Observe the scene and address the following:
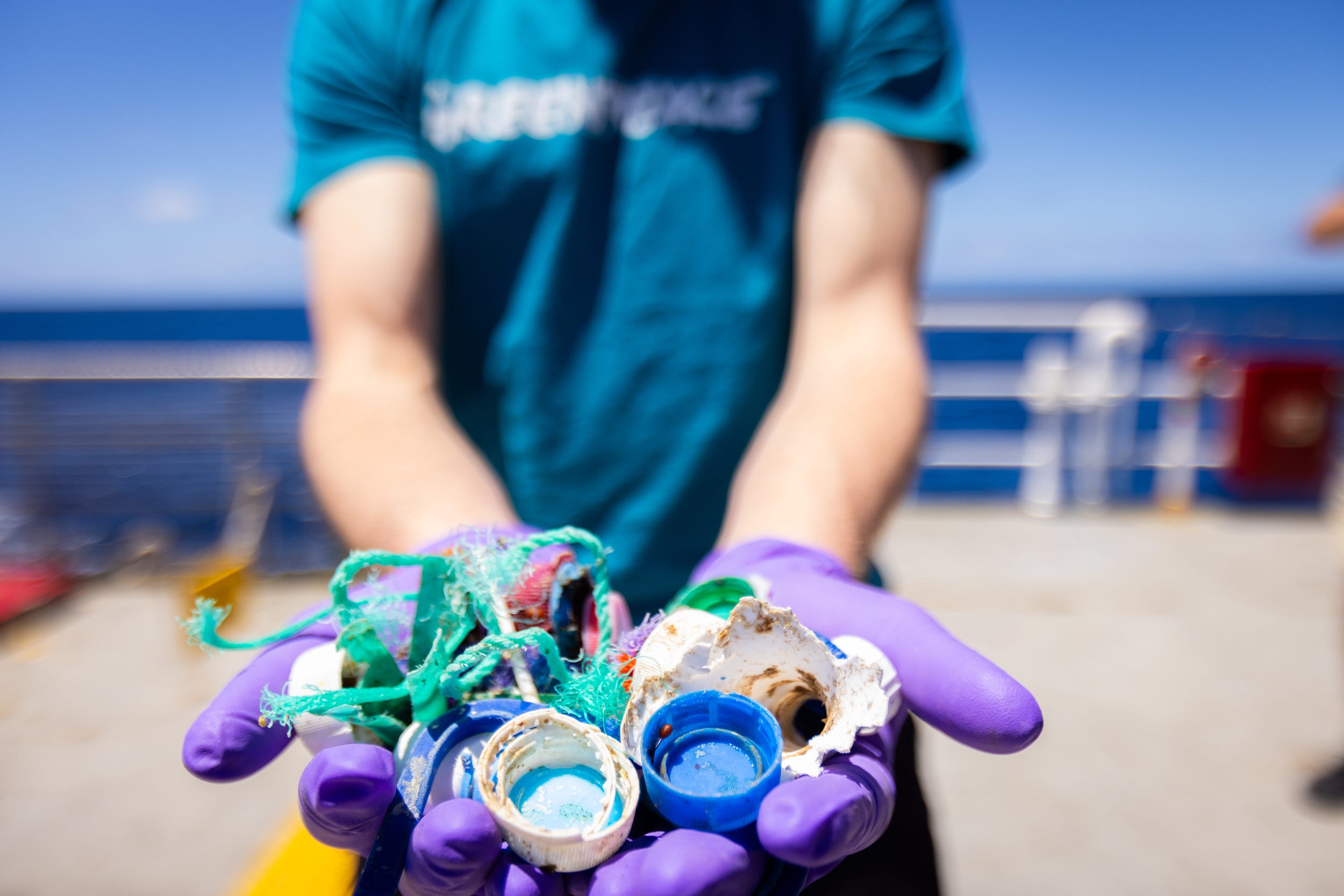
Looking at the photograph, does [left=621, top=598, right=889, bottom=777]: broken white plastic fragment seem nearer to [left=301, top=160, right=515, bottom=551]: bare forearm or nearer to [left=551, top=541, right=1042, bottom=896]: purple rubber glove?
[left=551, top=541, right=1042, bottom=896]: purple rubber glove

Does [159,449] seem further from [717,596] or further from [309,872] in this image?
[717,596]

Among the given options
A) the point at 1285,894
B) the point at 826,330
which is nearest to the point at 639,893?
the point at 826,330

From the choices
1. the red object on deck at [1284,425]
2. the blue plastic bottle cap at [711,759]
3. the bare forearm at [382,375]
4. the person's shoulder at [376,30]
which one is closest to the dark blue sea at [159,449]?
the red object on deck at [1284,425]

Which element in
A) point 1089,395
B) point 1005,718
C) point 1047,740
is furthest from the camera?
point 1089,395

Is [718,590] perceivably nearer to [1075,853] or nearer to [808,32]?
[808,32]

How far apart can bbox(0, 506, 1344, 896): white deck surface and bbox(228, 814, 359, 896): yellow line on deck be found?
1.64m

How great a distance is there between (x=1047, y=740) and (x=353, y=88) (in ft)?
9.76

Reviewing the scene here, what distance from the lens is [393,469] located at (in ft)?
3.63

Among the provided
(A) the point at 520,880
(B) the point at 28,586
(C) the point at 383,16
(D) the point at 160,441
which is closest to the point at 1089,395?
(C) the point at 383,16

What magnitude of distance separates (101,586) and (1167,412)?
658 cm

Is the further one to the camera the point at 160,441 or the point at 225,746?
the point at 160,441

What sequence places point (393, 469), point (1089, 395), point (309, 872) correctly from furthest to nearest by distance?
point (1089, 395) → point (393, 469) → point (309, 872)

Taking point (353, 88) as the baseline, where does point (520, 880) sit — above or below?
below

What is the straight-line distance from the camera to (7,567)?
423 centimetres
